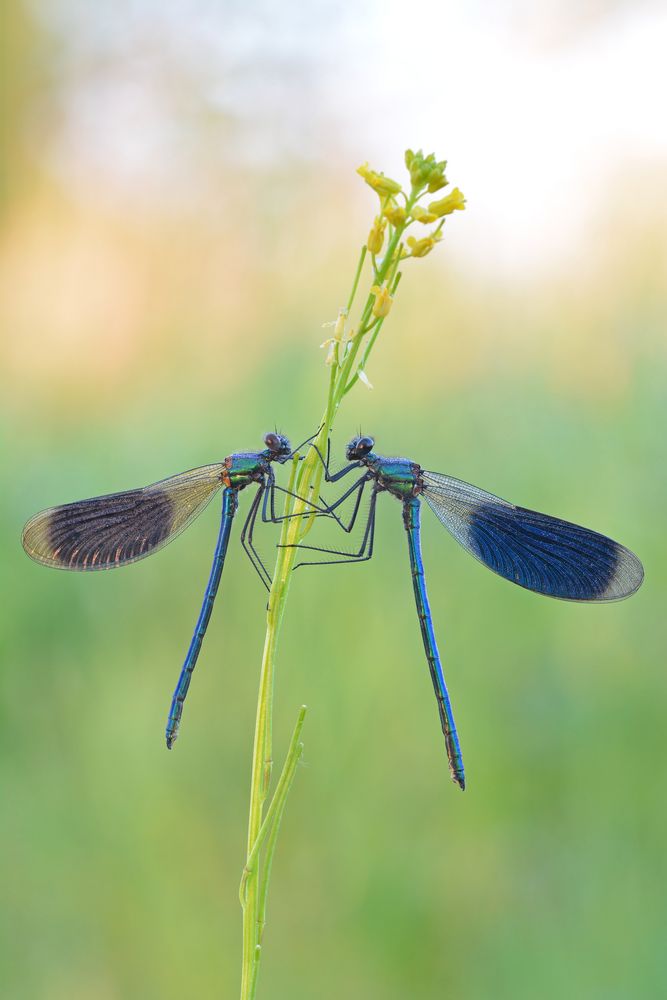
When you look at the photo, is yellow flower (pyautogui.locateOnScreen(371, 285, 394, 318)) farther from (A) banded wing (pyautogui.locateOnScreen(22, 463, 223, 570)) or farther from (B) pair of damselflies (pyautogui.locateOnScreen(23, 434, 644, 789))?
(A) banded wing (pyautogui.locateOnScreen(22, 463, 223, 570))

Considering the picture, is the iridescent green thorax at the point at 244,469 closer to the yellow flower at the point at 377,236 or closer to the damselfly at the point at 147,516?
the damselfly at the point at 147,516

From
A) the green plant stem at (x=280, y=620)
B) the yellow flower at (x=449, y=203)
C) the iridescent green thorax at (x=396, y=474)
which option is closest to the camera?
the green plant stem at (x=280, y=620)

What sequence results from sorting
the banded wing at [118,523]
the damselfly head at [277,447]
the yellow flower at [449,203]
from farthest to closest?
the banded wing at [118,523]
the damselfly head at [277,447]
the yellow flower at [449,203]

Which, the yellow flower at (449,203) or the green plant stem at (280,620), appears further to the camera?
the yellow flower at (449,203)

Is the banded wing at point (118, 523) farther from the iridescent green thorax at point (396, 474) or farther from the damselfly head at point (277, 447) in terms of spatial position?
the iridescent green thorax at point (396, 474)

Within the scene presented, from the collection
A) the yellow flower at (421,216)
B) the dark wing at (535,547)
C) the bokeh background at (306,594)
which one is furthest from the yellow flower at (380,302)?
the bokeh background at (306,594)

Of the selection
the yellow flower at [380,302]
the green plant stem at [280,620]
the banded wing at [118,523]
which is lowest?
the green plant stem at [280,620]

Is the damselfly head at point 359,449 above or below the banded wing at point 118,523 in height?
above

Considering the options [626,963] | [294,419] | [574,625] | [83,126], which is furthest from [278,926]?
[83,126]
